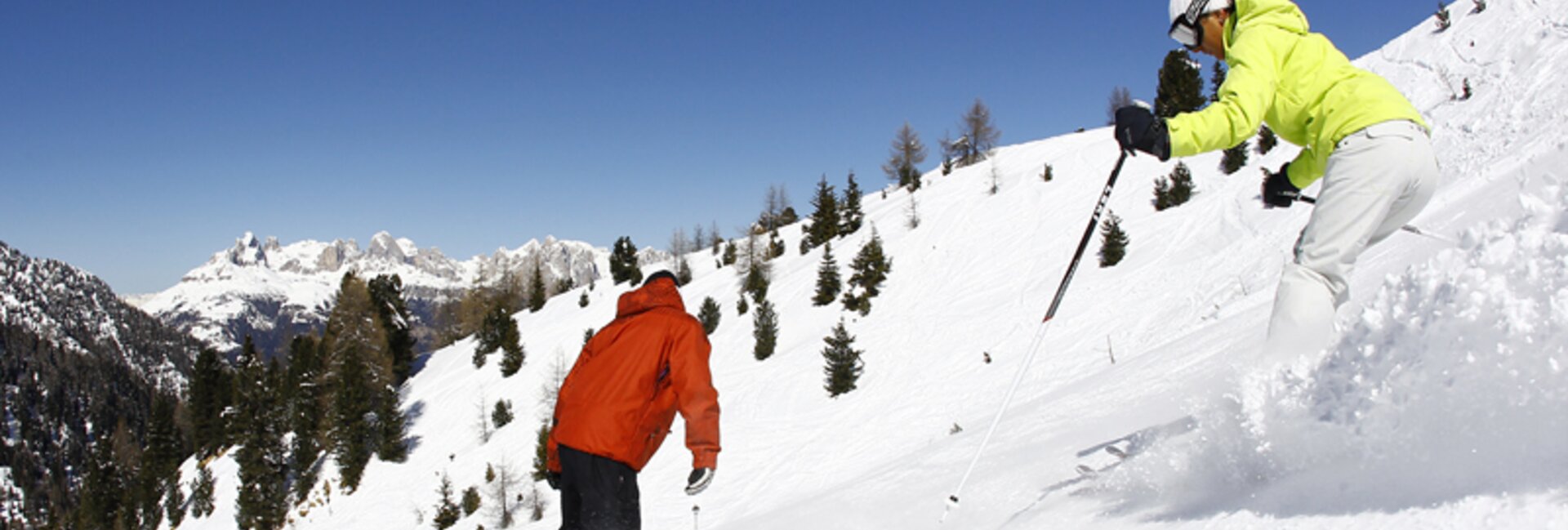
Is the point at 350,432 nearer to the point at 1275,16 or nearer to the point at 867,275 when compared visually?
the point at 867,275

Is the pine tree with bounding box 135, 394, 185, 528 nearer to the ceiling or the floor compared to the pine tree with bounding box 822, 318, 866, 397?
nearer to the floor

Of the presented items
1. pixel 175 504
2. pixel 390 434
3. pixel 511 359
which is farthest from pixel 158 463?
pixel 511 359

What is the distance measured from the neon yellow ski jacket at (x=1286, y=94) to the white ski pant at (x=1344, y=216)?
0.10m

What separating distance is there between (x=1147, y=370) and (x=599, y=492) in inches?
253

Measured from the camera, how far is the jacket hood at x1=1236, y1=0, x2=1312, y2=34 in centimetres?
291

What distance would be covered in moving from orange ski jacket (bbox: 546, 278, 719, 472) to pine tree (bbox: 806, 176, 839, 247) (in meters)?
39.8

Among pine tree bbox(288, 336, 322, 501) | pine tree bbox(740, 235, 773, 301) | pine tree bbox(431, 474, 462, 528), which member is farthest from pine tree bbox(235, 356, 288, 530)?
pine tree bbox(740, 235, 773, 301)

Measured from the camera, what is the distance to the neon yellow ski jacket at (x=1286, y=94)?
269 cm

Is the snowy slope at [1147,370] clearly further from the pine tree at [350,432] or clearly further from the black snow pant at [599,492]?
the black snow pant at [599,492]

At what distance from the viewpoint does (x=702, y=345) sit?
3662mm

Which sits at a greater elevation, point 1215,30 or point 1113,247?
point 1215,30

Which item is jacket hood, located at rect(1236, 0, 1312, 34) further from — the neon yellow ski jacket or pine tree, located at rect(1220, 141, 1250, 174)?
pine tree, located at rect(1220, 141, 1250, 174)

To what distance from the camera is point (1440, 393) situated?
6.38 ft

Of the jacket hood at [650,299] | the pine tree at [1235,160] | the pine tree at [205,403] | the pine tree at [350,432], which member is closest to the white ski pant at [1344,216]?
the jacket hood at [650,299]
